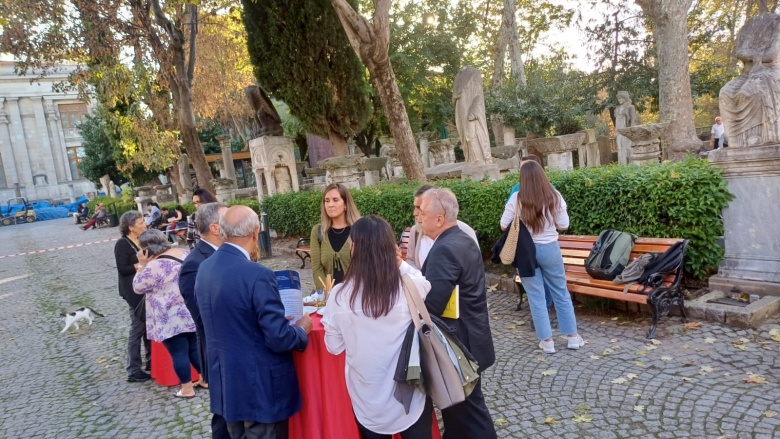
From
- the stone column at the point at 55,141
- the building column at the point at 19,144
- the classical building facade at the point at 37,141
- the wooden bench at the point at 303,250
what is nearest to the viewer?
the wooden bench at the point at 303,250

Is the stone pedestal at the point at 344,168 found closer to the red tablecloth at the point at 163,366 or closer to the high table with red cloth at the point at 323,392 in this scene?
the red tablecloth at the point at 163,366

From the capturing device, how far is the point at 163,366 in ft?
16.5

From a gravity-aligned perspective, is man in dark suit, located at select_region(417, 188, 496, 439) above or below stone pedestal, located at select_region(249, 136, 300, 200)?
below

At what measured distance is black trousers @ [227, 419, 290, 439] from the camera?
2.68 m

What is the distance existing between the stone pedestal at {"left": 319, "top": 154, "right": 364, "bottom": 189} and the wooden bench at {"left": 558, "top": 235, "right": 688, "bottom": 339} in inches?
232

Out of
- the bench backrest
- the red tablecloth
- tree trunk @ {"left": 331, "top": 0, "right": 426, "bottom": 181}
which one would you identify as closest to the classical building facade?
tree trunk @ {"left": 331, "top": 0, "right": 426, "bottom": 181}

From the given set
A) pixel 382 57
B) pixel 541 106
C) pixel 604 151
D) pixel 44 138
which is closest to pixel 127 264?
pixel 382 57

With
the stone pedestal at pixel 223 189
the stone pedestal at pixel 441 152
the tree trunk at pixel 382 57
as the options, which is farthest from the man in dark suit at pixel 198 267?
the stone pedestal at pixel 441 152

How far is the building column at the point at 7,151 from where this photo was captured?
158ft

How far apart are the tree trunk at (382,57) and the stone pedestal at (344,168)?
113 centimetres

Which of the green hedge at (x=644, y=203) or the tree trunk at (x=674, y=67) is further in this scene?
the tree trunk at (x=674, y=67)

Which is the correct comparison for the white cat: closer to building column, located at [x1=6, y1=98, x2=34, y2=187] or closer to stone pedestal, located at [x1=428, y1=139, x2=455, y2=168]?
stone pedestal, located at [x1=428, y1=139, x2=455, y2=168]

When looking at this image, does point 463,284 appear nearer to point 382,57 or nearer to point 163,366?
point 163,366

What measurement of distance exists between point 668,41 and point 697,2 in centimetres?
987
